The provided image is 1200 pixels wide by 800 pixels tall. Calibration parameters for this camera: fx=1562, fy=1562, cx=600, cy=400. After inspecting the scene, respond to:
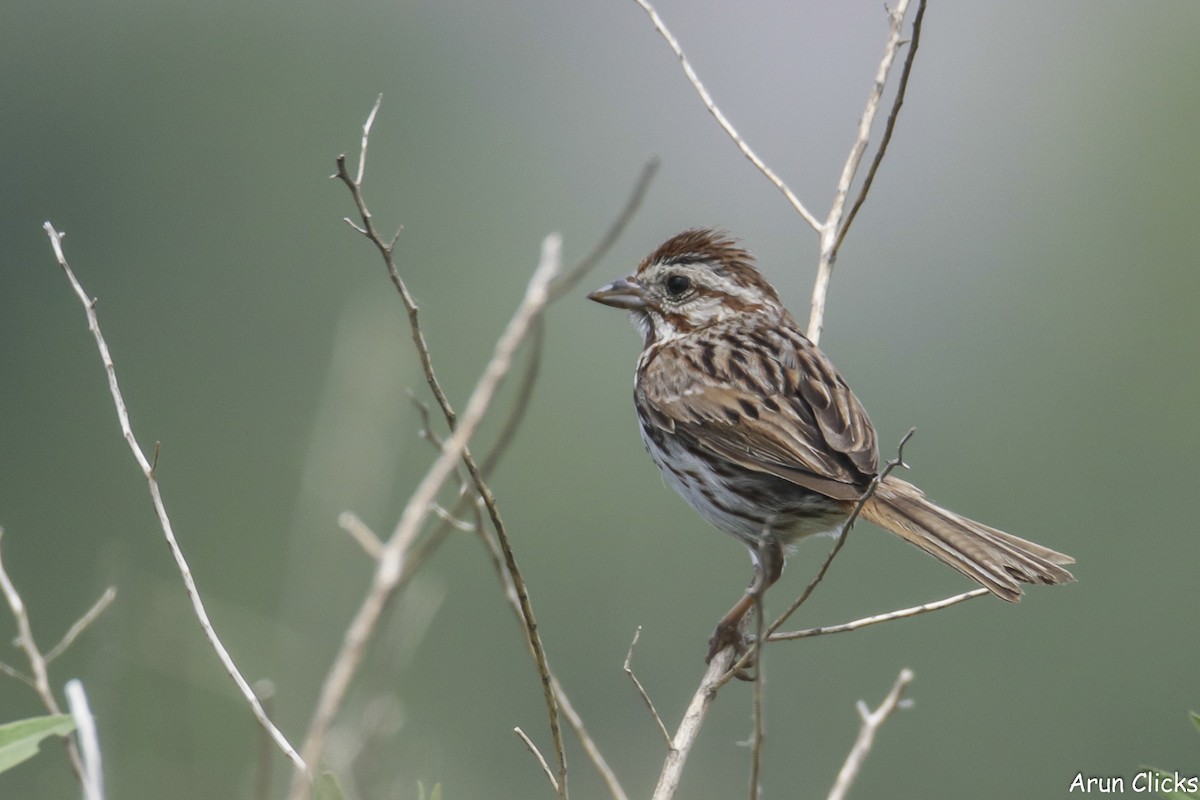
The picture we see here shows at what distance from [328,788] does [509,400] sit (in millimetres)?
27016

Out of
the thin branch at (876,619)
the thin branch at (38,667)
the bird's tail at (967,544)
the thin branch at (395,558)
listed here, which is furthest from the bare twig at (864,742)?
the bird's tail at (967,544)

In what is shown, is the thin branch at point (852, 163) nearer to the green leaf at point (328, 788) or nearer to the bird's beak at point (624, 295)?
the bird's beak at point (624, 295)

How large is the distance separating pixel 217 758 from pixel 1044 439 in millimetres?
14777

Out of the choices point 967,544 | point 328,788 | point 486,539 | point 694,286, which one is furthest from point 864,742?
point 694,286

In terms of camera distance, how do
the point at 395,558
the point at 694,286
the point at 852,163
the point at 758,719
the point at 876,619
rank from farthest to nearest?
1. the point at 694,286
2. the point at 852,163
3. the point at 876,619
4. the point at 758,719
5. the point at 395,558

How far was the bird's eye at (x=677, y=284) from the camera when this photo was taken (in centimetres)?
→ 574

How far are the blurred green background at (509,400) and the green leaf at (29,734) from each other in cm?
41

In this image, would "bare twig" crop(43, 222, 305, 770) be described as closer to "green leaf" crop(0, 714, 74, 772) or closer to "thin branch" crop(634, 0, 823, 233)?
"green leaf" crop(0, 714, 74, 772)

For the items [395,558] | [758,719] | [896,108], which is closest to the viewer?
[395,558]

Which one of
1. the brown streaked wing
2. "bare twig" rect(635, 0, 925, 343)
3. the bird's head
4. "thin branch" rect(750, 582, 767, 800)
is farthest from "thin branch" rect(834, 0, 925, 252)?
"thin branch" rect(750, 582, 767, 800)

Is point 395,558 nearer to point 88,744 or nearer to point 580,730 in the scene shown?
point 580,730

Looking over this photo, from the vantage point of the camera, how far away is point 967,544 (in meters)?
4.41

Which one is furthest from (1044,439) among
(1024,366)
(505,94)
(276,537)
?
(505,94)

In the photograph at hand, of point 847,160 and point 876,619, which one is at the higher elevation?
point 847,160
